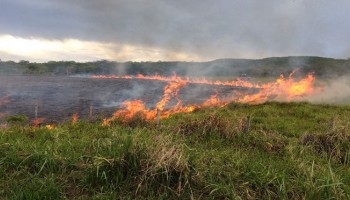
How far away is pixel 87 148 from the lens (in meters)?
10.3

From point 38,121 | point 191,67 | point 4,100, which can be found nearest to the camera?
point 38,121

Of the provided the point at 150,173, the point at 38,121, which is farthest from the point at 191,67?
the point at 150,173

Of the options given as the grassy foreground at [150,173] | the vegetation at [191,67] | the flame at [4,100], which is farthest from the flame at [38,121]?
the vegetation at [191,67]

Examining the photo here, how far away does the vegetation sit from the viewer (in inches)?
3780

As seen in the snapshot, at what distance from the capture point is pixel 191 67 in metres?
109

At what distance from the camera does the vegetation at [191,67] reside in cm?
9600

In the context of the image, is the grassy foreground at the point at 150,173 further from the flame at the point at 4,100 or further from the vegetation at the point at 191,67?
the vegetation at the point at 191,67

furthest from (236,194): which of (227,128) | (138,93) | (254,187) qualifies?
(138,93)

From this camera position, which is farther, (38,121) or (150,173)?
(38,121)

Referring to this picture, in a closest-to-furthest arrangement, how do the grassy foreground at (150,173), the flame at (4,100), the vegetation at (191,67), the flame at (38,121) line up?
the grassy foreground at (150,173)
the flame at (38,121)
the flame at (4,100)
the vegetation at (191,67)

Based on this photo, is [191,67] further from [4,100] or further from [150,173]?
[150,173]

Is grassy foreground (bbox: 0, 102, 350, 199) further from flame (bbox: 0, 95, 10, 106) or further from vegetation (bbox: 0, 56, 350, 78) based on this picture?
vegetation (bbox: 0, 56, 350, 78)

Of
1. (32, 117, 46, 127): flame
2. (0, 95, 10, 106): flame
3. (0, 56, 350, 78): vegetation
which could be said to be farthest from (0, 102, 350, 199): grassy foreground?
(0, 56, 350, 78): vegetation

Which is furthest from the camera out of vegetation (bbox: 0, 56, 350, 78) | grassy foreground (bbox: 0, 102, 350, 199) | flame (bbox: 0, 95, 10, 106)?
vegetation (bbox: 0, 56, 350, 78)
